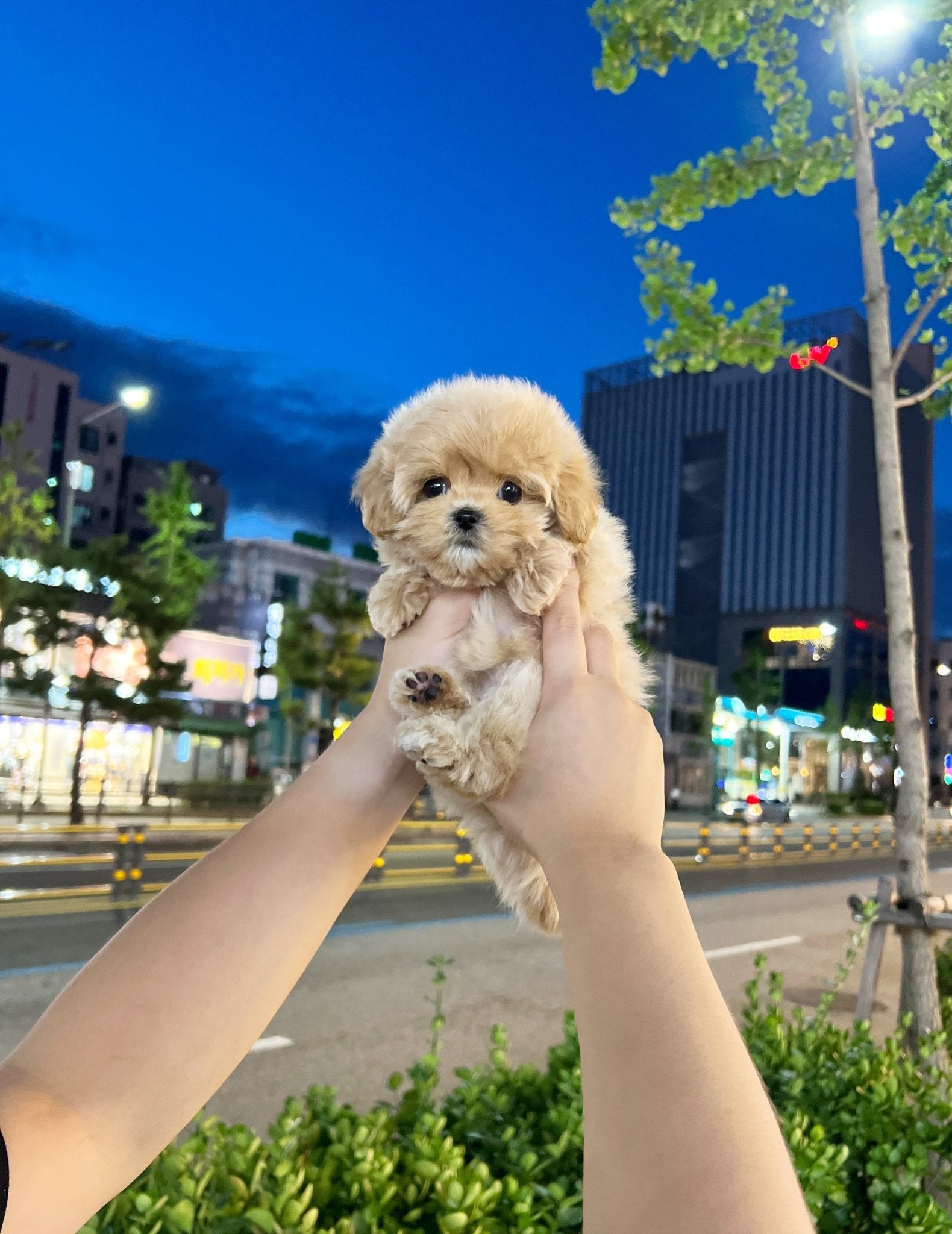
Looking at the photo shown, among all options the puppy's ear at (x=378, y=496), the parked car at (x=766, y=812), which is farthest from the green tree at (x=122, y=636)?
the parked car at (x=766, y=812)

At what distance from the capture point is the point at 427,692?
4.93ft

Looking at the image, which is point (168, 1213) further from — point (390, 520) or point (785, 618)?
point (785, 618)

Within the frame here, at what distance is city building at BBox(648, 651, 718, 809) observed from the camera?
2549 inches

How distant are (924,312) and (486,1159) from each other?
6028 millimetres

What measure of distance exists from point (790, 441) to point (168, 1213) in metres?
87.9

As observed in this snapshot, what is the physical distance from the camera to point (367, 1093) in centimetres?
655

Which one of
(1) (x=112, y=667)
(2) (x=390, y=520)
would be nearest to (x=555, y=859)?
(2) (x=390, y=520)

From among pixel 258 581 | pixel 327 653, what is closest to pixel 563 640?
pixel 327 653

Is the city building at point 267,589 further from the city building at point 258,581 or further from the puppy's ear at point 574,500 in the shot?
the puppy's ear at point 574,500

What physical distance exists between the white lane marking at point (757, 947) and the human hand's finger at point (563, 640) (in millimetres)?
10859

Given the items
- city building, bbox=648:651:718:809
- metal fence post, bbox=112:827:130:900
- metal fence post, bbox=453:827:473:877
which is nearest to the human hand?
metal fence post, bbox=112:827:130:900

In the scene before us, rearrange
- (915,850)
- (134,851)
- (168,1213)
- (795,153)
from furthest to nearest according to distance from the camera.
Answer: (134,851) < (795,153) < (915,850) < (168,1213)

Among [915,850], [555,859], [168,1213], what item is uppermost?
[555,859]

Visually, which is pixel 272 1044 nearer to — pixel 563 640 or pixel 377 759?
pixel 377 759
